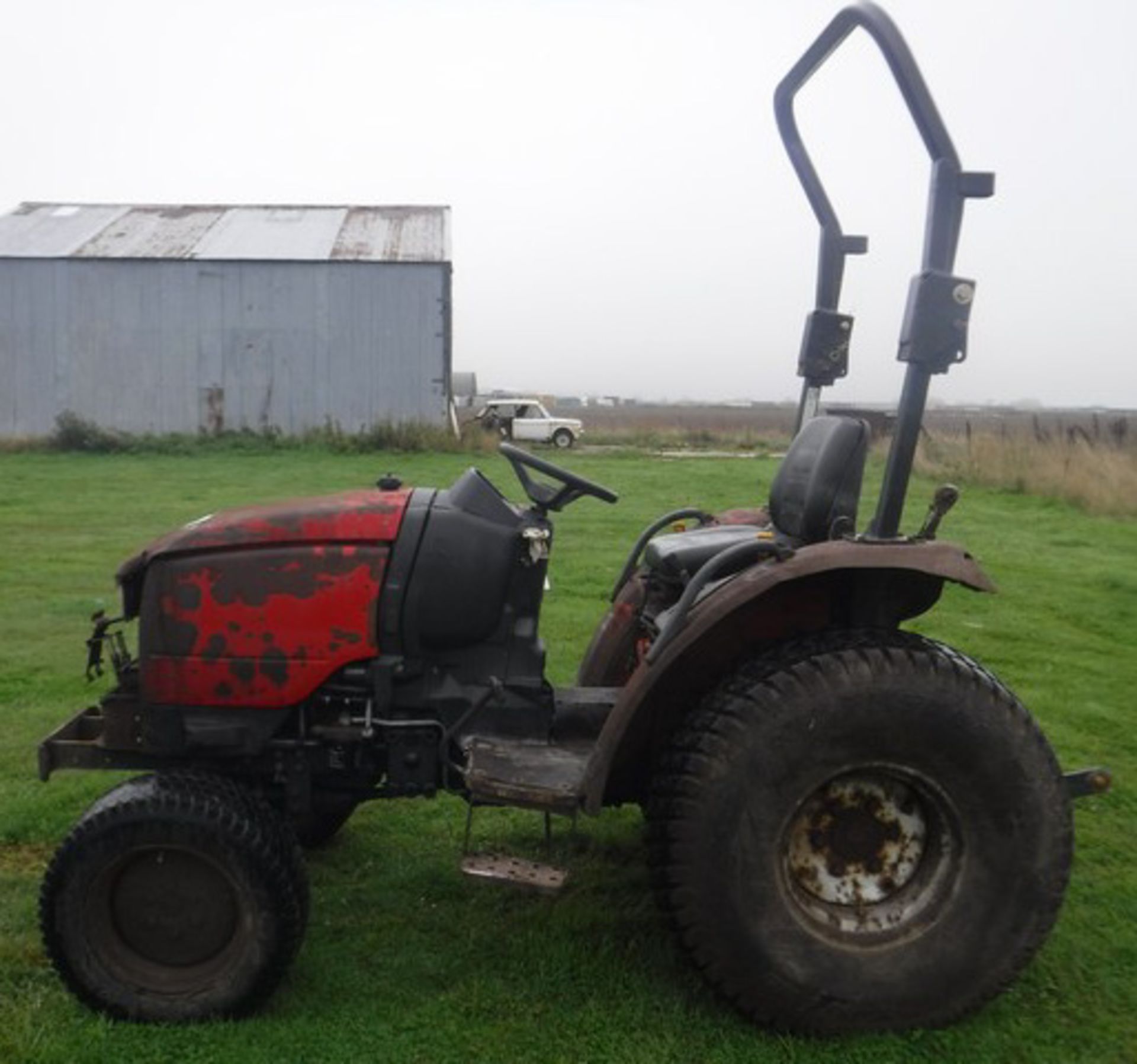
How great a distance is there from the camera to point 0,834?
4.21m

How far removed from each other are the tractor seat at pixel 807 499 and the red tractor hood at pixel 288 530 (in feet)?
2.83

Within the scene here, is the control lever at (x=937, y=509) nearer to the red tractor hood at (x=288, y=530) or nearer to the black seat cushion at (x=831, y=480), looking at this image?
the black seat cushion at (x=831, y=480)

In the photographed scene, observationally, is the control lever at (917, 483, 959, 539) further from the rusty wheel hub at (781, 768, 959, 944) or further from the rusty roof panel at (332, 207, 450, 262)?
the rusty roof panel at (332, 207, 450, 262)

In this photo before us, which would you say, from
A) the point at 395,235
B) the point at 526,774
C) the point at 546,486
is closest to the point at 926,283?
the point at 546,486

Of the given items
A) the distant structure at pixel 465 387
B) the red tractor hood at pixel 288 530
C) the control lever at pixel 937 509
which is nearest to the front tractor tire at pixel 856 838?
the control lever at pixel 937 509

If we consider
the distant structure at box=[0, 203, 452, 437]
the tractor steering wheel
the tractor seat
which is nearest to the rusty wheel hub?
the tractor seat

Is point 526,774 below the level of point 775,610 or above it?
below

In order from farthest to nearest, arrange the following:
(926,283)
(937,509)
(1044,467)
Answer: (1044,467) < (937,509) < (926,283)

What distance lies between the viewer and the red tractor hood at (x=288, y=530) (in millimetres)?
3236

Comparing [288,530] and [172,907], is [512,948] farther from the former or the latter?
[288,530]

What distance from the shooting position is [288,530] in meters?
3.26

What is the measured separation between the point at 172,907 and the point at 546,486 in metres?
1.47

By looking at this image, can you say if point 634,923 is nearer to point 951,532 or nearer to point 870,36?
point 870,36

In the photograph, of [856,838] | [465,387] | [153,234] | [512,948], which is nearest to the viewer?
[856,838]
